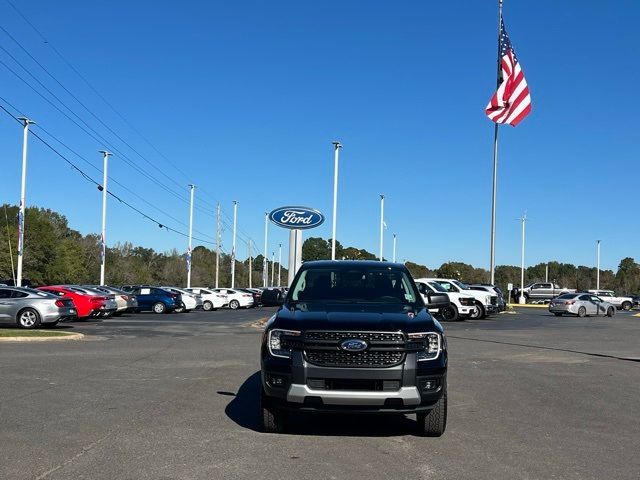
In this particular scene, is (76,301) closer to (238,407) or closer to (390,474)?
(238,407)

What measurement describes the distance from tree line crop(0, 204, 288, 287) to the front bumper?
6312 centimetres

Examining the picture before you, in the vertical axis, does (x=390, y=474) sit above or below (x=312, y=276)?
below

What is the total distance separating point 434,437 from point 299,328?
1955 millimetres

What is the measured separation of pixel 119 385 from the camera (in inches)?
425

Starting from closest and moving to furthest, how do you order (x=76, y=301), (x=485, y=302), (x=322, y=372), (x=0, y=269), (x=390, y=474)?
(x=390, y=474), (x=322, y=372), (x=76, y=301), (x=485, y=302), (x=0, y=269)

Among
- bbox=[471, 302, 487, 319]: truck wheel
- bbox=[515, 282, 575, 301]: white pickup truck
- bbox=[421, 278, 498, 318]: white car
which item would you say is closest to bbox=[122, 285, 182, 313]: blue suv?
bbox=[421, 278, 498, 318]: white car

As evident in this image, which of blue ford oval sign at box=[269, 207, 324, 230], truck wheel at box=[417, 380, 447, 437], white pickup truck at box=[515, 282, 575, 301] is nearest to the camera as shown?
truck wheel at box=[417, 380, 447, 437]

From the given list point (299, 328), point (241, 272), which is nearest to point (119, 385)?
point (299, 328)

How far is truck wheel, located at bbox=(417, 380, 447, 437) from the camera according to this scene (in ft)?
24.0

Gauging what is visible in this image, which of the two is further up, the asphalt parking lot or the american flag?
the american flag

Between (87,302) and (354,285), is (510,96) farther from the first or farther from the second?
(354,285)

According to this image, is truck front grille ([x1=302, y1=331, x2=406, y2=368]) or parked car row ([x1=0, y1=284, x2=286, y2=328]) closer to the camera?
truck front grille ([x1=302, y1=331, x2=406, y2=368])

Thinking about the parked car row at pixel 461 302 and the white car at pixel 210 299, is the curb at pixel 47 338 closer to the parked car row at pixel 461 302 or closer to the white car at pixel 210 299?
the parked car row at pixel 461 302

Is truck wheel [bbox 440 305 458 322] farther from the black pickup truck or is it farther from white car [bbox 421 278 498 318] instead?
the black pickup truck
